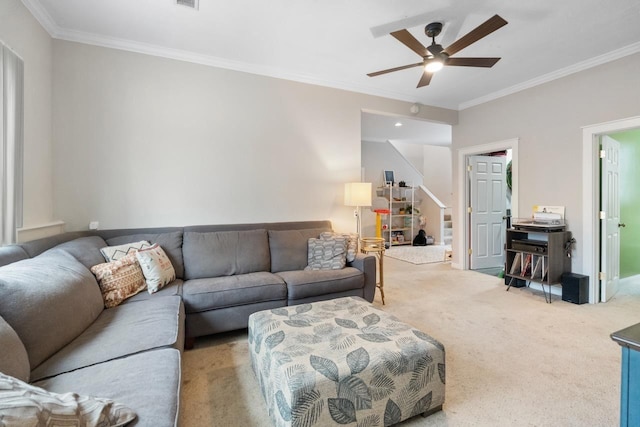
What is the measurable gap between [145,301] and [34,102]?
187 centimetres

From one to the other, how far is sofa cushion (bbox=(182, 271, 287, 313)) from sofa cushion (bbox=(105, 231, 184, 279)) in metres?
0.24

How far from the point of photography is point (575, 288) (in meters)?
3.18

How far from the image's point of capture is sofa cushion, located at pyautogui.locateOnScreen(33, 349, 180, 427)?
992mm

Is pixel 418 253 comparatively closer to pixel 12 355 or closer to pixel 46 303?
pixel 46 303

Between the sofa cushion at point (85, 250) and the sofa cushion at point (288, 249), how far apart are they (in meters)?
1.45

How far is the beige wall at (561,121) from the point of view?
300 cm

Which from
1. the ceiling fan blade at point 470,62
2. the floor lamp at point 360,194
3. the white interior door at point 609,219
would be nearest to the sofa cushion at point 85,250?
the floor lamp at point 360,194

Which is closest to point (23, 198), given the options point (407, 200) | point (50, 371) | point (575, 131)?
point (50, 371)

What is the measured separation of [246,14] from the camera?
238 cm

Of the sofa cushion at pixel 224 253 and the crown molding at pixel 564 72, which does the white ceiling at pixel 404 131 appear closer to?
the crown molding at pixel 564 72

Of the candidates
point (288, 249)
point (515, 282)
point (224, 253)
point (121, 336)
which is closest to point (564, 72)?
point (515, 282)

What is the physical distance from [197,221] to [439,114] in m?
3.95

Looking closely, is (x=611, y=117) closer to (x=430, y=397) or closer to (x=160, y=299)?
(x=430, y=397)

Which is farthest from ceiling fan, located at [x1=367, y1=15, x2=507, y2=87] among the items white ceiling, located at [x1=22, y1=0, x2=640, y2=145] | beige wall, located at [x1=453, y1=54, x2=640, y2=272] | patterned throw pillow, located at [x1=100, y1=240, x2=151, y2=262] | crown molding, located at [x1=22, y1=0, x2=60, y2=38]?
crown molding, located at [x1=22, y1=0, x2=60, y2=38]
